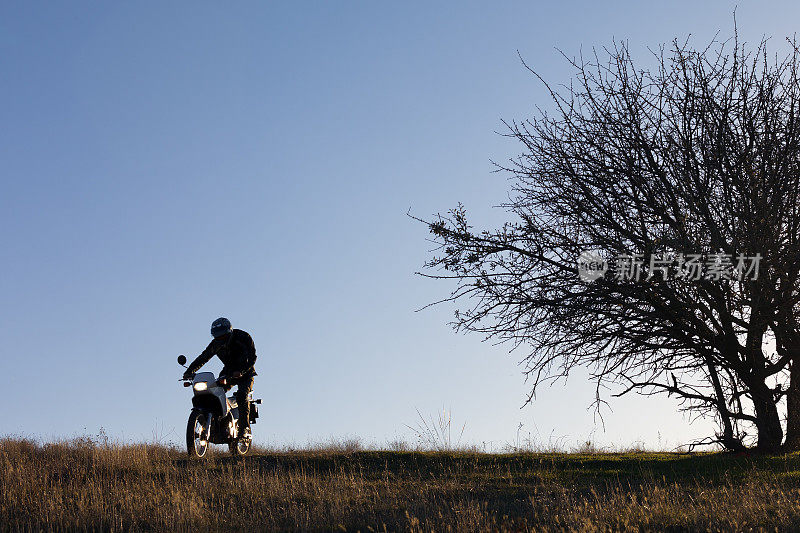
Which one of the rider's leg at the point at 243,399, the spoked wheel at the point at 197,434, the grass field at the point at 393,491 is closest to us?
the grass field at the point at 393,491

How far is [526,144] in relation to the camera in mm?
13547

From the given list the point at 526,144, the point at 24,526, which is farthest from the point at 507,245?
A: the point at 24,526

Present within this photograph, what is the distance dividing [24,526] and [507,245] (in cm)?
822

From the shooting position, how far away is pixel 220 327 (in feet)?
44.8

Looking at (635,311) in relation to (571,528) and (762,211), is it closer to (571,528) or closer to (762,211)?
(762,211)

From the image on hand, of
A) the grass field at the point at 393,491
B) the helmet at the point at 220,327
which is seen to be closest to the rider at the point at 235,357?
the helmet at the point at 220,327

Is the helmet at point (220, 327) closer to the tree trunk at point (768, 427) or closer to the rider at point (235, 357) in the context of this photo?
the rider at point (235, 357)

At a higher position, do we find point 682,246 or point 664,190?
point 664,190

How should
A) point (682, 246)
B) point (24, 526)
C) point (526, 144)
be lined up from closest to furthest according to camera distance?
point (24, 526) < point (682, 246) < point (526, 144)

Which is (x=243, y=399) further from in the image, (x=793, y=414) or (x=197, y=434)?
(x=793, y=414)

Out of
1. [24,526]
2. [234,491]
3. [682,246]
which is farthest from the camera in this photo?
[682,246]

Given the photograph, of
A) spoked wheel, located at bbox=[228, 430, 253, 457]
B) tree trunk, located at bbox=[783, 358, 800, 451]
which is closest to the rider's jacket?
spoked wheel, located at bbox=[228, 430, 253, 457]

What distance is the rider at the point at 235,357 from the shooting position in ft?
44.5

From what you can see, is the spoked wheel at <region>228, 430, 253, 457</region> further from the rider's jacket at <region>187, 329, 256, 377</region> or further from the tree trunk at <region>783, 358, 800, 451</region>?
the tree trunk at <region>783, 358, 800, 451</region>
